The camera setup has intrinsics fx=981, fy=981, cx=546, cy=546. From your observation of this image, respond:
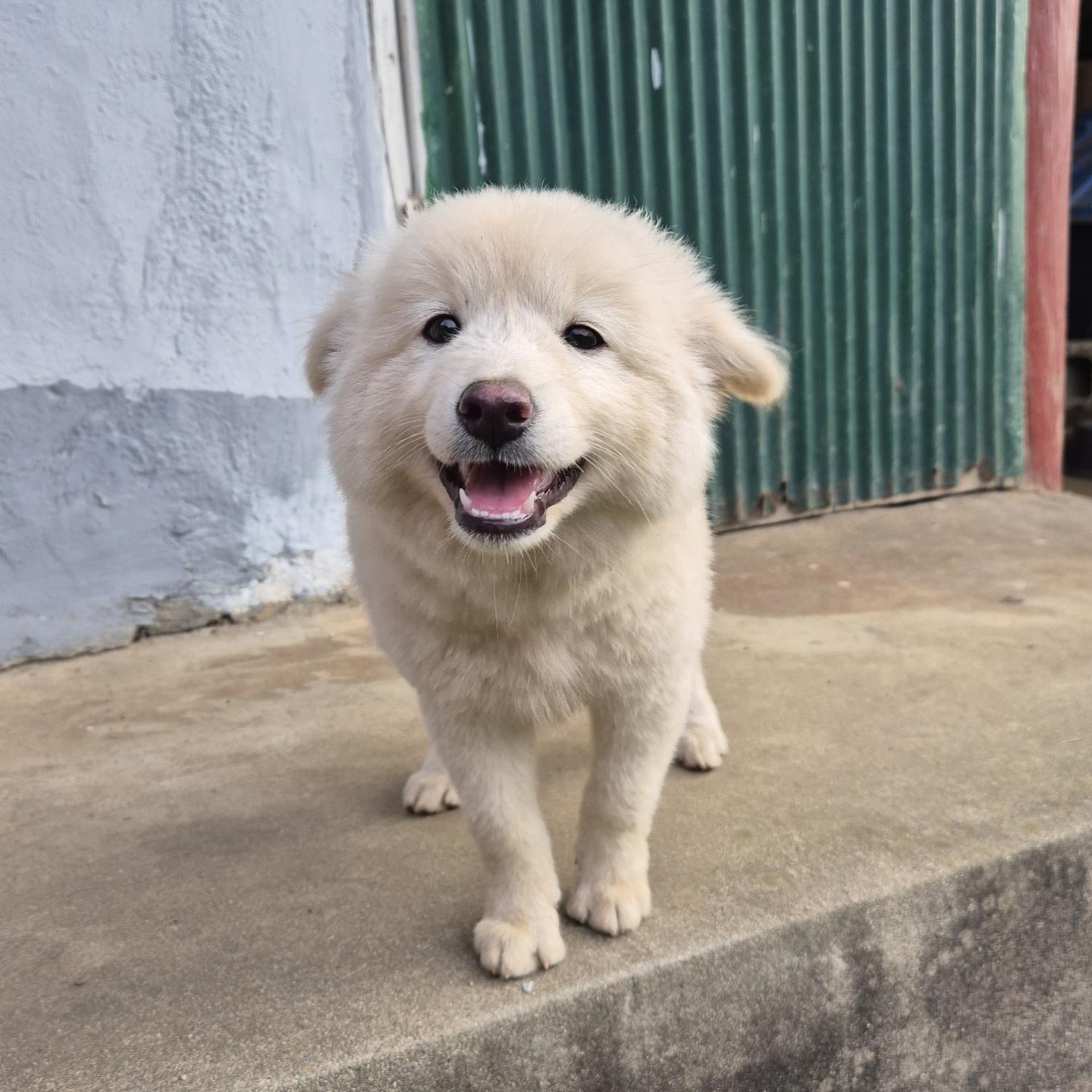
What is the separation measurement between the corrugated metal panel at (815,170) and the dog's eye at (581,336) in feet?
8.80

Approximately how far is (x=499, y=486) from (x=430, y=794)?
1.09 meters

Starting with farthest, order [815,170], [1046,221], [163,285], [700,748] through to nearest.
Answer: [1046,221] → [815,170] → [163,285] → [700,748]

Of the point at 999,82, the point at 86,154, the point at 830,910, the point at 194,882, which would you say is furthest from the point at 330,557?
the point at 999,82

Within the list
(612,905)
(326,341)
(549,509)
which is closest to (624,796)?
(612,905)

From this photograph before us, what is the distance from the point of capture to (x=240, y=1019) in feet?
5.67

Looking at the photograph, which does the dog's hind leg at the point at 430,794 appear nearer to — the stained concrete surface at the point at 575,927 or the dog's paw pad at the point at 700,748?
the stained concrete surface at the point at 575,927

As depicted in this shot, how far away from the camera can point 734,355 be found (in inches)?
72.7

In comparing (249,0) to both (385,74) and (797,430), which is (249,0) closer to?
(385,74)

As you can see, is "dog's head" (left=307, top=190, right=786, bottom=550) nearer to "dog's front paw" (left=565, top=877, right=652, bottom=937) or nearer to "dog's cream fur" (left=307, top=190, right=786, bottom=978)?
"dog's cream fur" (left=307, top=190, right=786, bottom=978)

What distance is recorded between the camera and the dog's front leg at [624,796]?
1.90 meters

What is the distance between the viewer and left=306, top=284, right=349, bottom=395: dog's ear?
77.2 inches

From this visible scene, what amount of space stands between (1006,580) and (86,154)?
12.6 feet

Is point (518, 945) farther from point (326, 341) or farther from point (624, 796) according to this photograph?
point (326, 341)

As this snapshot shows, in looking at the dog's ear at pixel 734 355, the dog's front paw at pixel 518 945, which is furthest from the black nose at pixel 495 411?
the dog's front paw at pixel 518 945
